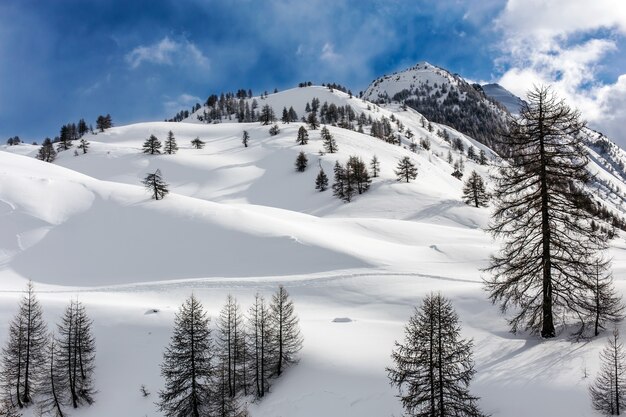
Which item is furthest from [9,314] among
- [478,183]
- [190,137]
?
[190,137]

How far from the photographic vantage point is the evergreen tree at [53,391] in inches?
1101

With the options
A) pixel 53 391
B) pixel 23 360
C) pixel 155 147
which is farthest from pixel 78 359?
pixel 155 147

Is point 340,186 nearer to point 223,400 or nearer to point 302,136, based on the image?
point 302,136

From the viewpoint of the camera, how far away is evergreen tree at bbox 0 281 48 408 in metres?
28.7

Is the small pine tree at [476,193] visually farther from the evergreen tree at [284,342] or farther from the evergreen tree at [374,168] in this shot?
the evergreen tree at [284,342]

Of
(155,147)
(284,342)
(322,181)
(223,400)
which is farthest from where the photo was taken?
(155,147)

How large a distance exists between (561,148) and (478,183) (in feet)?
199

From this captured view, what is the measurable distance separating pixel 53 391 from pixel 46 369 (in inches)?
128

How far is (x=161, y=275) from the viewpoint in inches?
1645

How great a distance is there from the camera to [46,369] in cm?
2977

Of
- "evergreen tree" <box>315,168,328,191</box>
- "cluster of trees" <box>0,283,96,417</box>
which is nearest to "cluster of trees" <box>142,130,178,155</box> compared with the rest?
"evergreen tree" <box>315,168,328,191</box>

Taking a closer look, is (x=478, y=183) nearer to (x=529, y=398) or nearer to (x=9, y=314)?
(x=529, y=398)

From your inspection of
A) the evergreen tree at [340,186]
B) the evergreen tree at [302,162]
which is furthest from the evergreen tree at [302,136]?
the evergreen tree at [340,186]

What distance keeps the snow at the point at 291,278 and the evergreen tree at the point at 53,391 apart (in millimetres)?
2351
